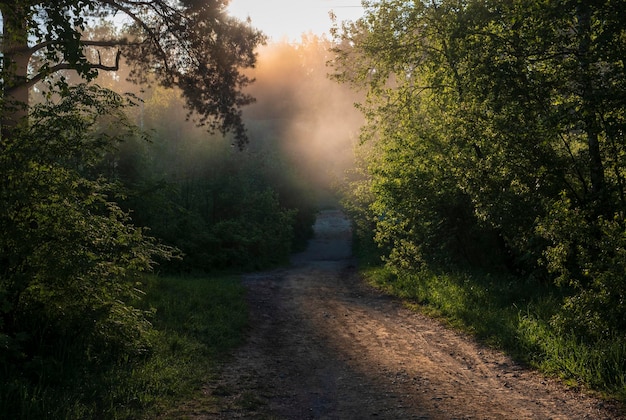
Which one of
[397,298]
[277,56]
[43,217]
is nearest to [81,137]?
[43,217]

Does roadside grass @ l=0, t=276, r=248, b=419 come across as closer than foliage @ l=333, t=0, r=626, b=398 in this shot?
Yes

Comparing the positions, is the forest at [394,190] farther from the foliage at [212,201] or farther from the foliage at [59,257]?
the foliage at [212,201]

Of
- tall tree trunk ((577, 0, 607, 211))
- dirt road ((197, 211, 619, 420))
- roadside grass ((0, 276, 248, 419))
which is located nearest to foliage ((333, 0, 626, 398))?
tall tree trunk ((577, 0, 607, 211))

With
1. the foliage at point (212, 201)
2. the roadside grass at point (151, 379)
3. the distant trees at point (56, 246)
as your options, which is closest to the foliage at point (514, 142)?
the roadside grass at point (151, 379)

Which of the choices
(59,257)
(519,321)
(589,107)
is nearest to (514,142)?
(589,107)

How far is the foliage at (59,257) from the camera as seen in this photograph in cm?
597

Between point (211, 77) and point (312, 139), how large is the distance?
43091mm

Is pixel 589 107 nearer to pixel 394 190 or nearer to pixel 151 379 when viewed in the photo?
pixel 151 379

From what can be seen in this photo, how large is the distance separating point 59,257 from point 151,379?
1.90m

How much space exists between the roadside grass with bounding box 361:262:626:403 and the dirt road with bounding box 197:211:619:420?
1.05 feet

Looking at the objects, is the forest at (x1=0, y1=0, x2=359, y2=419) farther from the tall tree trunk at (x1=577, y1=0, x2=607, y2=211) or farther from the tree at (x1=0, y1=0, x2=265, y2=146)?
the tall tree trunk at (x1=577, y1=0, x2=607, y2=211)

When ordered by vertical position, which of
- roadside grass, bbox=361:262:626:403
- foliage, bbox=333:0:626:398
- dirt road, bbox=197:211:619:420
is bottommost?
dirt road, bbox=197:211:619:420

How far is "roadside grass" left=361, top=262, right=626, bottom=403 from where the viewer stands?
6398 millimetres

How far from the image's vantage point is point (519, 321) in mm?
8688
